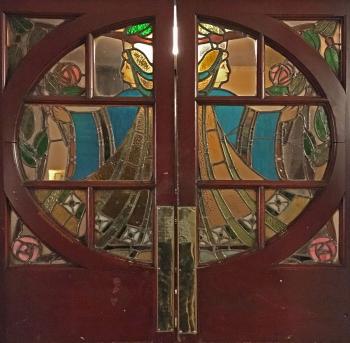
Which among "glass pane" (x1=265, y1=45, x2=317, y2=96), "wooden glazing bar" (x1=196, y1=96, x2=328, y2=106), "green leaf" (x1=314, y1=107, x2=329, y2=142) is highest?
"glass pane" (x1=265, y1=45, x2=317, y2=96)

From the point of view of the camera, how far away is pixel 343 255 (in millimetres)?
1401

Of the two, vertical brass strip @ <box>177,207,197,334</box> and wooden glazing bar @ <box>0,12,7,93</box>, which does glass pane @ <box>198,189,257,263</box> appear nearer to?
vertical brass strip @ <box>177,207,197,334</box>

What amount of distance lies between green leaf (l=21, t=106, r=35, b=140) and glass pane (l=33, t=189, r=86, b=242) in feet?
0.59

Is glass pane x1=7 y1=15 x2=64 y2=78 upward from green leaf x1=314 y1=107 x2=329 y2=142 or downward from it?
upward

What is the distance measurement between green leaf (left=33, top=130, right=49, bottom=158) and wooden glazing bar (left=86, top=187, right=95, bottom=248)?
186 millimetres

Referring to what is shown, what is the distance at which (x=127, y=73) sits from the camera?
140 centimetres

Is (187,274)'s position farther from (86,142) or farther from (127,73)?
(127,73)

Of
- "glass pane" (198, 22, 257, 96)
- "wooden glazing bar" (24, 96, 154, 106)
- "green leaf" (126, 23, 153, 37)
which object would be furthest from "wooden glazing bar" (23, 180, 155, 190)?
"green leaf" (126, 23, 153, 37)

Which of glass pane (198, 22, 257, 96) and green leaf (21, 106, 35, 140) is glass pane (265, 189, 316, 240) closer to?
glass pane (198, 22, 257, 96)

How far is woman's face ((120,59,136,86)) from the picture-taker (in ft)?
4.60

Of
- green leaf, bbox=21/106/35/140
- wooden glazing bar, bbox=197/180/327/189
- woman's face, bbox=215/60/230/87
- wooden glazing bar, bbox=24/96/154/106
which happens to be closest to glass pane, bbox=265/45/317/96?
woman's face, bbox=215/60/230/87

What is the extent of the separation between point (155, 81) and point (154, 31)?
154 mm

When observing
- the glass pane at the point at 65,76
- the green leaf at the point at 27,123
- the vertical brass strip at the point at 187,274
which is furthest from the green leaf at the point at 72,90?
the vertical brass strip at the point at 187,274

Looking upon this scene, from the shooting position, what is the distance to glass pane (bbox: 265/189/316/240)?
141 centimetres
